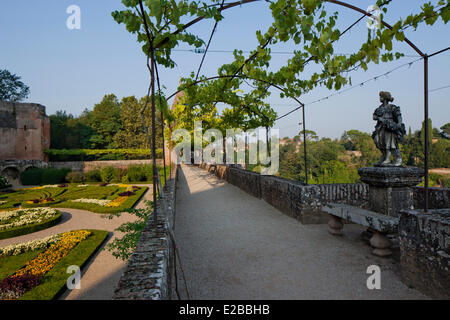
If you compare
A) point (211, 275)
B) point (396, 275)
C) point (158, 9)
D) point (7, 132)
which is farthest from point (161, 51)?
point (7, 132)

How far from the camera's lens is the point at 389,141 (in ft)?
18.3

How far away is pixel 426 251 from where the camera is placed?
3.34 metres

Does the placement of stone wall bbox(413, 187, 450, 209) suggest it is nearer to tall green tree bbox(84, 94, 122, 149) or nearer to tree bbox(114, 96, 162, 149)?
tree bbox(114, 96, 162, 149)

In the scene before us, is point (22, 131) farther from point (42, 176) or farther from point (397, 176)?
point (397, 176)

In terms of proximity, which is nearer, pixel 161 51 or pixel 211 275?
pixel 161 51

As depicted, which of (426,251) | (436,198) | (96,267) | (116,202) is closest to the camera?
→ (426,251)

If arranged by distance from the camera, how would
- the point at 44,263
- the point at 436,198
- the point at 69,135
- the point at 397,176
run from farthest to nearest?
the point at 69,135 → the point at 436,198 → the point at 44,263 → the point at 397,176

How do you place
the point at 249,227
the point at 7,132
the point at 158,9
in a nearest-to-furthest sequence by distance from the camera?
the point at 158,9 < the point at 249,227 < the point at 7,132

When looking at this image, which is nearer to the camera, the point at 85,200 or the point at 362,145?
the point at 85,200

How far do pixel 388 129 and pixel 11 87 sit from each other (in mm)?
67718

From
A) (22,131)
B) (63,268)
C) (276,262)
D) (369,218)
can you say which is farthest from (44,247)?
(22,131)

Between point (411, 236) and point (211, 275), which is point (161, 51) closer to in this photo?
point (211, 275)

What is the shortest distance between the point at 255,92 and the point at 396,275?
743 cm

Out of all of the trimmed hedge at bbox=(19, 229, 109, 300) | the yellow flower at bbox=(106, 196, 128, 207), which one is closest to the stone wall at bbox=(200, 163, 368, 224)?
the trimmed hedge at bbox=(19, 229, 109, 300)
